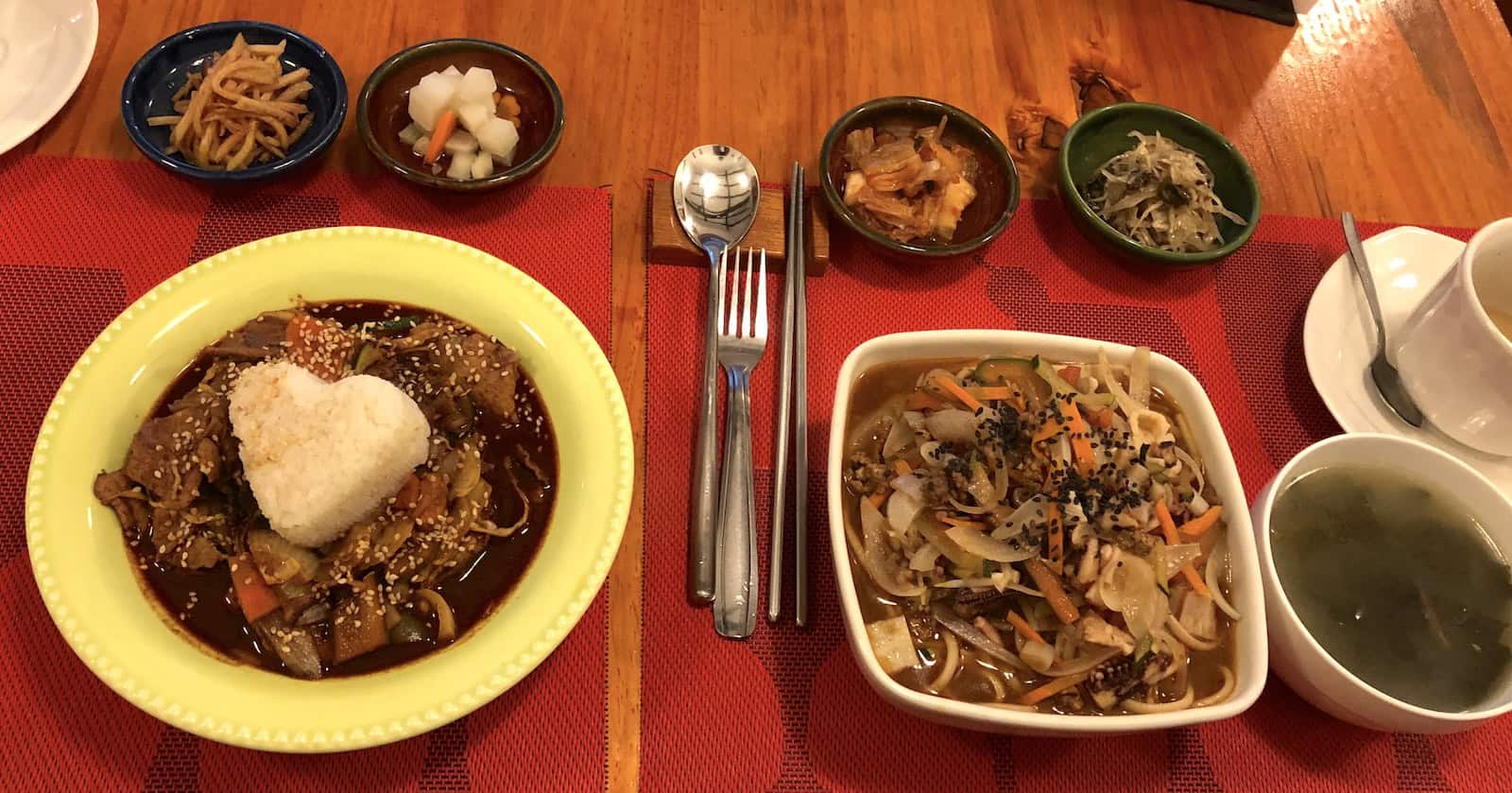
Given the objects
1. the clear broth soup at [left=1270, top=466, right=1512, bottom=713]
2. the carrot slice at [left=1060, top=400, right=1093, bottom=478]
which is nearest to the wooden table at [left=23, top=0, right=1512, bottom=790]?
the carrot slice at [left=1060, top=400, right=1093, bottom=478]

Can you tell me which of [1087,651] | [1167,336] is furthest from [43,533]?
[1167,336]

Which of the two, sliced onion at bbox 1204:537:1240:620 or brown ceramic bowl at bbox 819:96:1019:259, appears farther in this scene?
brown ceramic bowl at bbox 819:96:1019:259

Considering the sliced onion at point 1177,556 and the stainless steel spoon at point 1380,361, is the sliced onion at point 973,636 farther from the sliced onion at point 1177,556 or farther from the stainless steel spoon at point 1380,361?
the stainless steel spoon at point 1380,361

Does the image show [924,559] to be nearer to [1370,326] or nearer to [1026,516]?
[1026,516]

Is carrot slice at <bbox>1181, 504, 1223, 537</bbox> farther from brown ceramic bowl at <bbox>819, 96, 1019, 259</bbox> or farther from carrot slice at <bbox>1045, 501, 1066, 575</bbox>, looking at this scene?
brown ceramic bowl at <bbox>819, 96, 1019, 259</bbox>

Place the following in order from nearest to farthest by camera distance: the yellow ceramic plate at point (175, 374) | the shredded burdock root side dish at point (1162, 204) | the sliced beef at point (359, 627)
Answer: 1. the yellow ceramic plate at point (175, 374)
2. the sliced beef at point (359, 627)
3. the shredded burdock root side dish at point (1162, 204)

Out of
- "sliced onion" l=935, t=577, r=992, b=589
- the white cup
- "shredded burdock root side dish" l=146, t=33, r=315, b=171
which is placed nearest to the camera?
"sliced onion" l=935, t=577, r=992, b=589

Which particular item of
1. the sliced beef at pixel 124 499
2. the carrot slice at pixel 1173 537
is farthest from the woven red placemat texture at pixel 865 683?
the sliced beef at pixel 124 499

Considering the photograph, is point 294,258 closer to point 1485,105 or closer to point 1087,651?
point 1087,651
